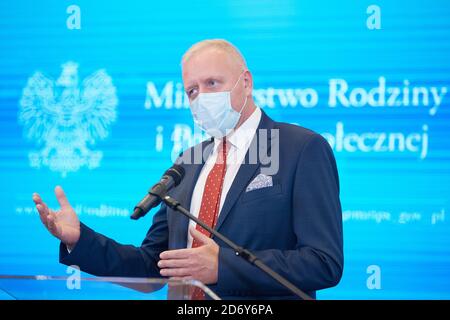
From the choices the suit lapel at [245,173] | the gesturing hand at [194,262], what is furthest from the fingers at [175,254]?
the suit lapel at [245,173]

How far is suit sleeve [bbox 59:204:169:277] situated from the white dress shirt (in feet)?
0.81

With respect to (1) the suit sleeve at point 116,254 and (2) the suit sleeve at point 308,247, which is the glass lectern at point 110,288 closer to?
(2) the suit sleeve at point 308,247

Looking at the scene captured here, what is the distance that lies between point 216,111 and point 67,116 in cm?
179

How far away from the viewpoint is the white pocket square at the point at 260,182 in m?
2.58

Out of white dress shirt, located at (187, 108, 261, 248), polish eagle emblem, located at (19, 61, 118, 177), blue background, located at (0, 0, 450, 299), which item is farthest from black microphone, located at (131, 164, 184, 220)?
polish eagle emblem, located at (19, 61, 118, 177)

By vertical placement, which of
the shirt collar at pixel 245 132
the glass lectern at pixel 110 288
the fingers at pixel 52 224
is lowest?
the glass lectern at pixel 110 288

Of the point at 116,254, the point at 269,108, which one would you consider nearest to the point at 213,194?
the point at 116,254

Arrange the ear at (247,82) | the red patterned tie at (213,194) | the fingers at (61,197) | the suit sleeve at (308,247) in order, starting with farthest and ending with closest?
the ear at (247,82), the red patterned tie at (213,194), the fingers at (61,197), the suit sleeve at (308,247)

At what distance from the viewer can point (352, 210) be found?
3977 mm

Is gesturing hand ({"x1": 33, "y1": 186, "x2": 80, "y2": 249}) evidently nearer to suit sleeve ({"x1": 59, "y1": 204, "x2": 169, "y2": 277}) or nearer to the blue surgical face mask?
suit sleeve ({"x1": 59, "y1": 204, "x2": 169, "y2": 277})

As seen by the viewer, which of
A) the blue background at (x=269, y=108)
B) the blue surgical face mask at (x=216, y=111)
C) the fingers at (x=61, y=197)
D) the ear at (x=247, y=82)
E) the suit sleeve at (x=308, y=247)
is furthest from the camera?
the blue background at (x=269, y=108)

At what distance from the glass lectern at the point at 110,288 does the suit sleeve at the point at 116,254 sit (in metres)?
0.73

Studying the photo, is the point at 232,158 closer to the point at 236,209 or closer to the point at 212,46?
the point at 236,209
